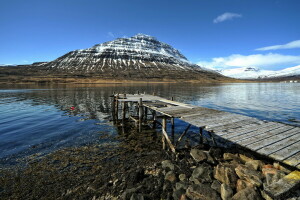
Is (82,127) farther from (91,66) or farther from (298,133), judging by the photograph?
(91,66)

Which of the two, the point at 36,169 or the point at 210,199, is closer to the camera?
the point at 210,199

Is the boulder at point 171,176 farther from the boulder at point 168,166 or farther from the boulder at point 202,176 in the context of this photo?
the boulder at point 202,176

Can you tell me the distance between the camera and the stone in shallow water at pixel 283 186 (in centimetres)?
473

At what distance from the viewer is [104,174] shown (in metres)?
8.55

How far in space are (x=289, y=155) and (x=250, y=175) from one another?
5.55 ft

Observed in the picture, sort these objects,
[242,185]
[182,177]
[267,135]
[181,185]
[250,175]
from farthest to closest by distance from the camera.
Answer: [267,135] < [182,177] < [181,185] < [250,175] < [242,185]

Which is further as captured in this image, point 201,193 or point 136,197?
point 136,197

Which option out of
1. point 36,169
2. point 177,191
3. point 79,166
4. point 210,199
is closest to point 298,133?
point 210,199

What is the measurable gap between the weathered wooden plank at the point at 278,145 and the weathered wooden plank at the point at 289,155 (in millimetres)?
154

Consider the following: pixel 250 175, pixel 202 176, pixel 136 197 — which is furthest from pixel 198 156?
pixel 136 197

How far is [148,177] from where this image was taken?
7.98 metres

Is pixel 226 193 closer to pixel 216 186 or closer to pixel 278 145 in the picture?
pixel 216 186

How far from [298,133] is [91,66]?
18102 centimetres

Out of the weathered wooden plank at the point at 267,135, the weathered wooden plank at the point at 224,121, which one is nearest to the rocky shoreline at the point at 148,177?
the weathered wooden plank at the point at 267,135
